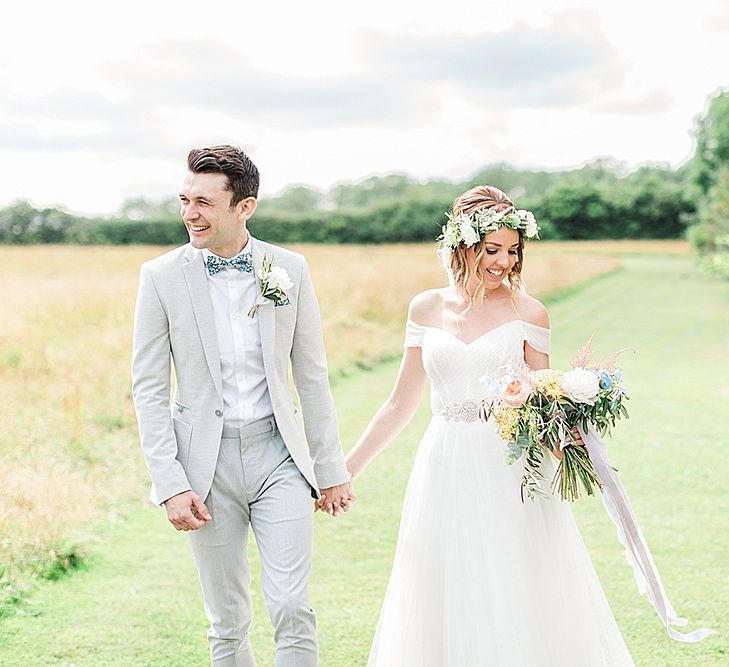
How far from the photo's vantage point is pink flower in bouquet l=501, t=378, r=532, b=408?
12.9 ft

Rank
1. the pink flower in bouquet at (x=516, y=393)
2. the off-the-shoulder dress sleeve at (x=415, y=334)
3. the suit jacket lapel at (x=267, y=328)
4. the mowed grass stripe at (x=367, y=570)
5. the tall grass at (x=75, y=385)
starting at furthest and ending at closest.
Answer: the tall grass at (x=75, y=385) → the mowed grass stripe at (x=367, y=570) → the off-the-shoulder dress sleeve at (x=415, y=334) → the pink flower in bouquet at (x=516, y=393) → the suit jacket lapel at (x=267, y=328)

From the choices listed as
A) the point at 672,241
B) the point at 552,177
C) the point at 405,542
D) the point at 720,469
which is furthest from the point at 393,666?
the point at 552,177

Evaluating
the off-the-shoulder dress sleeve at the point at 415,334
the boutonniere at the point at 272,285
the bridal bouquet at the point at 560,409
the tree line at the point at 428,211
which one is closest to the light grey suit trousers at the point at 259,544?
the boutonniere at the point at 272,285

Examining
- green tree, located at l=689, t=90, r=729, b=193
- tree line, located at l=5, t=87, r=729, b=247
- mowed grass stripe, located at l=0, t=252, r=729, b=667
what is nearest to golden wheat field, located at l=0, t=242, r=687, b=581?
mowed grass stripe, located at l=0, t=252, r=729, b=667

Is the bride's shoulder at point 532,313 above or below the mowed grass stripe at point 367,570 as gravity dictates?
above

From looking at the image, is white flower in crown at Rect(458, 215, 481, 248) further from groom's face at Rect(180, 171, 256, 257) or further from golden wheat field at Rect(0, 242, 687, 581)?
golden wheat field at Rect(0, 242, 687, 581)

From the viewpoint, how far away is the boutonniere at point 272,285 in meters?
3.83

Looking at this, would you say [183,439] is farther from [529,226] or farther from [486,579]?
[529,226]

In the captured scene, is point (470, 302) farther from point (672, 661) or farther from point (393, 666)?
point (672, 661)

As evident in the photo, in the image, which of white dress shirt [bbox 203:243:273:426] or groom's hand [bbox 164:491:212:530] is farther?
white dress shirt [bbox 203:243:273:426]

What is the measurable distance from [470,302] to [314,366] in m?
0.83

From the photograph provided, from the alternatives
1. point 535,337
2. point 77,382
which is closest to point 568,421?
point 535,337

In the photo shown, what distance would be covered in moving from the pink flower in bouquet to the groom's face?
46.7 inches

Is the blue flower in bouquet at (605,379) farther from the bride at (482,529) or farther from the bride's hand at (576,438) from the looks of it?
the bride at (482,529)
